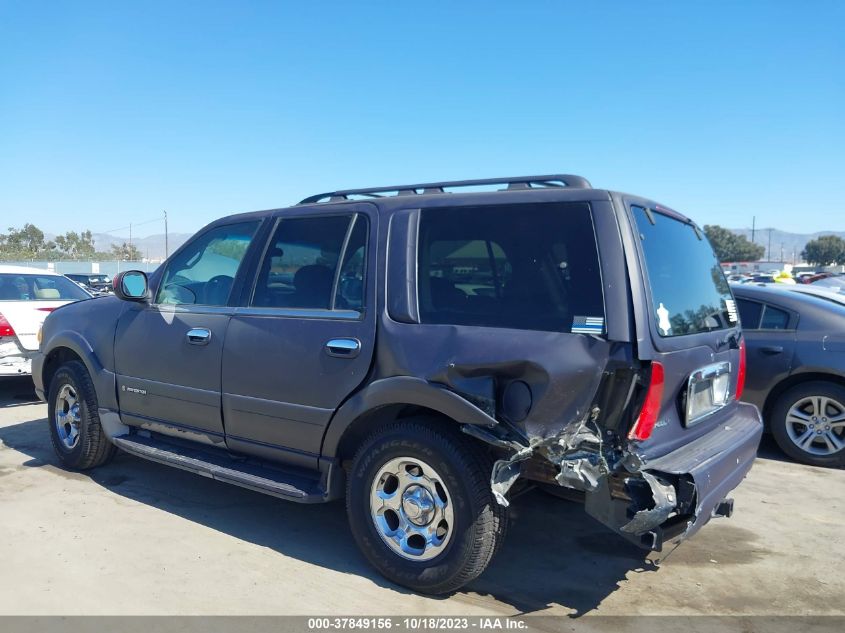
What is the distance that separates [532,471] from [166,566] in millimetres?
2169

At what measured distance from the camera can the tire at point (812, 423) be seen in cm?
599

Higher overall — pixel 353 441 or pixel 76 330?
pixel 76 330

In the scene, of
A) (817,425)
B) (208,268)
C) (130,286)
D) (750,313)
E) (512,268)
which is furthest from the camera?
(750,313)

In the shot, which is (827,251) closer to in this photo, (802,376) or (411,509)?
(802,376)

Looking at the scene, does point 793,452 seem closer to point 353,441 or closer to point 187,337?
point 353,441

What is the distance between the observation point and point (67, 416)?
564cm

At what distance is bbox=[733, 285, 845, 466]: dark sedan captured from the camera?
236 inches

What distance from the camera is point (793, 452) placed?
613cm

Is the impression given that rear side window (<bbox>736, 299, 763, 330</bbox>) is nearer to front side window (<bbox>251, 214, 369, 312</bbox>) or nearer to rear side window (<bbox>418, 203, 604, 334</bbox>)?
rear side window (<bbox>418, 203, 604, 334</bbox>)

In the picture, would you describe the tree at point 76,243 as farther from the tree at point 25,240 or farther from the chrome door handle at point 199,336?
the chrome door handle at point 199,336

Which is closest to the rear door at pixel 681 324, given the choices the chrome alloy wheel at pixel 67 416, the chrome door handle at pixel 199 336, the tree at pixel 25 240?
the chrome door handle at pixel 199 336

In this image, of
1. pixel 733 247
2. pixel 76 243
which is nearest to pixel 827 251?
pixel 733 247

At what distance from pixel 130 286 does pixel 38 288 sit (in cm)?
501

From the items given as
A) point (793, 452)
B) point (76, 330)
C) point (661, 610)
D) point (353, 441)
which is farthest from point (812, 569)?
point (76, 330)
